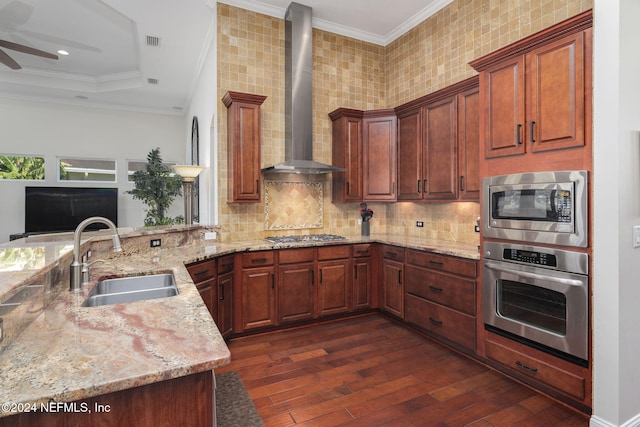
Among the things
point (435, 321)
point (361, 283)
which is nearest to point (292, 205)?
point (361, 283)

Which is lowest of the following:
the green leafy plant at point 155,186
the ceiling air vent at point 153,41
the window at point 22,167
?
the green leafy plant at point 155,186

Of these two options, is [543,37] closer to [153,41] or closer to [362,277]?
[362,277]

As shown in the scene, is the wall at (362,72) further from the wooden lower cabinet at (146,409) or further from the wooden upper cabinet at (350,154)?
the wooden lower cabinet at (146,409)

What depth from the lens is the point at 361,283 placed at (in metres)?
3.95

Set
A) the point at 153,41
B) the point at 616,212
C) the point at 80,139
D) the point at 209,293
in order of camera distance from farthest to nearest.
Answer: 1. the point at 80,139
2. the point at 153,41
3. the point at 209,293
4. the point at 616,212

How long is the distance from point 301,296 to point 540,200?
2.37 m

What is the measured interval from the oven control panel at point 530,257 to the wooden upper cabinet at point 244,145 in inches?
97.3

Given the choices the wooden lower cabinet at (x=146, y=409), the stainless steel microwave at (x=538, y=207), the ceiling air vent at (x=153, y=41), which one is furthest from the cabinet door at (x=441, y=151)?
the ceiling air vent at (x=153, y=41)

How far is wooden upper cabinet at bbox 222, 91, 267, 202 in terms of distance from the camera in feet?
11.9

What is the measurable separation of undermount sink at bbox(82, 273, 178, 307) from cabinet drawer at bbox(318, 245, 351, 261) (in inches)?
69.9

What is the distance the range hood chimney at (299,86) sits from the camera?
397cm

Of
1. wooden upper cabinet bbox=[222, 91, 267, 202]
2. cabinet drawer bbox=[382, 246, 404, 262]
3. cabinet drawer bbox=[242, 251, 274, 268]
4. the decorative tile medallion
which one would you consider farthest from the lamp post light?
cabinet drawer bbox=[382, 246, 404, 262]

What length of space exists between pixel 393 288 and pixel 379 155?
1614 millimetres

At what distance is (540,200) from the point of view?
228 centimetres
